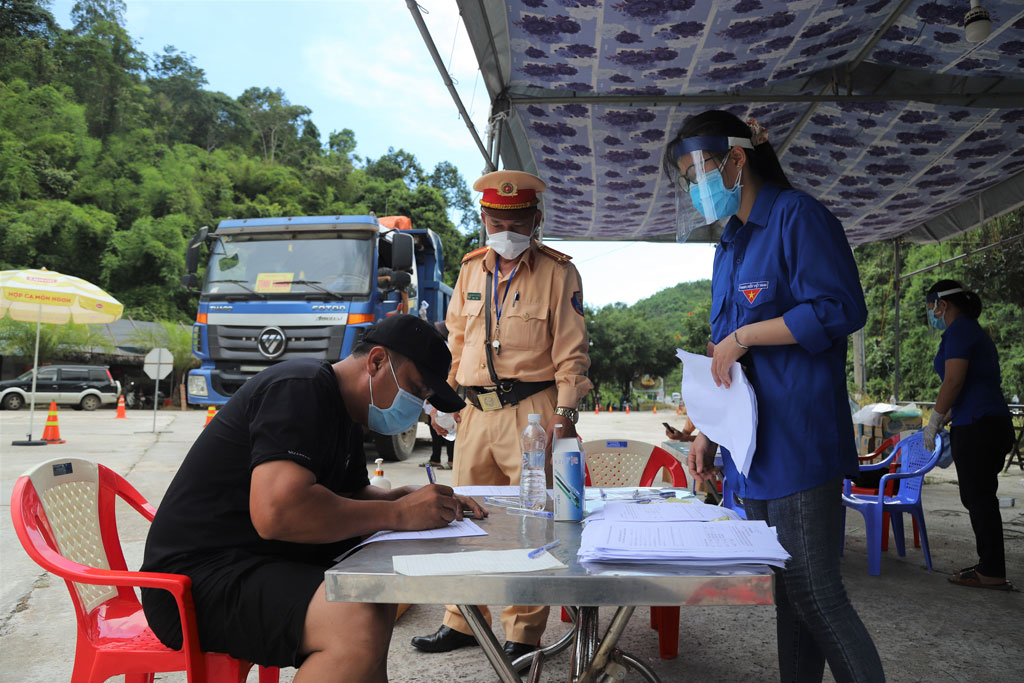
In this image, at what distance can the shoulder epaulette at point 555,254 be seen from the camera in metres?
3.04

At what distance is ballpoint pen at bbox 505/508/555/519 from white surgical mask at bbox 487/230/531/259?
131 centimetres

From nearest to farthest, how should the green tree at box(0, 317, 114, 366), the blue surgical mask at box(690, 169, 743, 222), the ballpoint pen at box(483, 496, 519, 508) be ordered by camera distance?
the blue surgical mask at box(690, 169, 743, 222), the ballpoint pen at box(483, 496, 519, 508), the green tree at box(0, 317, 114, 366)

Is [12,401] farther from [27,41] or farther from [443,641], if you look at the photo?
[27,41]

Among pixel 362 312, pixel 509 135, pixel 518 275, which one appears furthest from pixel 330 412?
pixel 362 312

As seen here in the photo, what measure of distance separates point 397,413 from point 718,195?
106cm

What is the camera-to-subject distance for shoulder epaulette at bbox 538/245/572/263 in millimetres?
3043

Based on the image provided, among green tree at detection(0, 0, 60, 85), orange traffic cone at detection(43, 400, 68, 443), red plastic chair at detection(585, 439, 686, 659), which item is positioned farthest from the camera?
green tree at detection(0, 0, 60, 85)

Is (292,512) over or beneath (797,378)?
beneath

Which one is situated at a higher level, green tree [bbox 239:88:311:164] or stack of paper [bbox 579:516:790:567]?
green tree [bbox 239:88:311:164]

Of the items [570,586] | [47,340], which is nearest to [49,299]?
[570,586]

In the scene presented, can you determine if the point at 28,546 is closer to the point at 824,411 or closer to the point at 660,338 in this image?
the point at 824,411

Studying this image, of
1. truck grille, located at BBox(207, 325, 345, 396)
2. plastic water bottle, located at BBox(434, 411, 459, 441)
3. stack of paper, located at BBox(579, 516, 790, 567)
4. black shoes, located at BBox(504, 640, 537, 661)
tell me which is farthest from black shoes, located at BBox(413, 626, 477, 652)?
truck grille, located at BBox(207, 325, 345, 396)

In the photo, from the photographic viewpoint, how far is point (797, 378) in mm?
1755

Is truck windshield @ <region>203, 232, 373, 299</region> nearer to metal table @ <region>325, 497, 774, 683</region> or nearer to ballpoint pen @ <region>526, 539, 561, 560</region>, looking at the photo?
ballpoint pen @ <region>526, 539, 561, 560</region>
